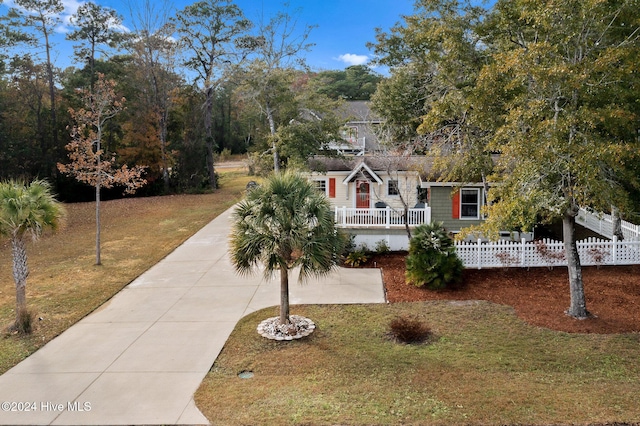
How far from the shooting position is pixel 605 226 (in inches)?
615

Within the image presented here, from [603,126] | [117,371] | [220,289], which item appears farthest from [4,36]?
[603,126]

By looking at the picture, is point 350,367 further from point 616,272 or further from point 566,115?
point 616,272

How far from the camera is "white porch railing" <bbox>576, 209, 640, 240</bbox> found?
13.8m

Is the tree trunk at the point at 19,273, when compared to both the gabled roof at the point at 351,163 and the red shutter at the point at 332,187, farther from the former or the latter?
the red shutter at the point at 332,187

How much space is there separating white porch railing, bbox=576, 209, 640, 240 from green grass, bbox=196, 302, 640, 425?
5.71 m

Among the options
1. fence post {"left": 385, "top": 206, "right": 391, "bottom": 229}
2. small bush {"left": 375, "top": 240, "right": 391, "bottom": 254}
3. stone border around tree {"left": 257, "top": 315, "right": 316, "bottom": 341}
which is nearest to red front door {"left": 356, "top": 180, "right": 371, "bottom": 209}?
fence post {"left": 385, "top": 206, "right": 391, "bottom": 229}

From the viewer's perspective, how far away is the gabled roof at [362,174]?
17.9m

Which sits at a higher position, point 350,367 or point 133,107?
point 133,107

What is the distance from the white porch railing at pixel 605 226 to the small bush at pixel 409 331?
6741mm

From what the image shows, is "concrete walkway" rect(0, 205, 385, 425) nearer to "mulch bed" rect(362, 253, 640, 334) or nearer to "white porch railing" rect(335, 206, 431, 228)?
"mulch bed" rect(362, 253, 640, 334)

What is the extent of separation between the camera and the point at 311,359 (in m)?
7.78

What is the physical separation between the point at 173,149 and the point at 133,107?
3.73 metres

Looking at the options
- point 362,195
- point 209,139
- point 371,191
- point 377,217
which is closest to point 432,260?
point 377,217

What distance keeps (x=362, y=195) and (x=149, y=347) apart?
1270cm
